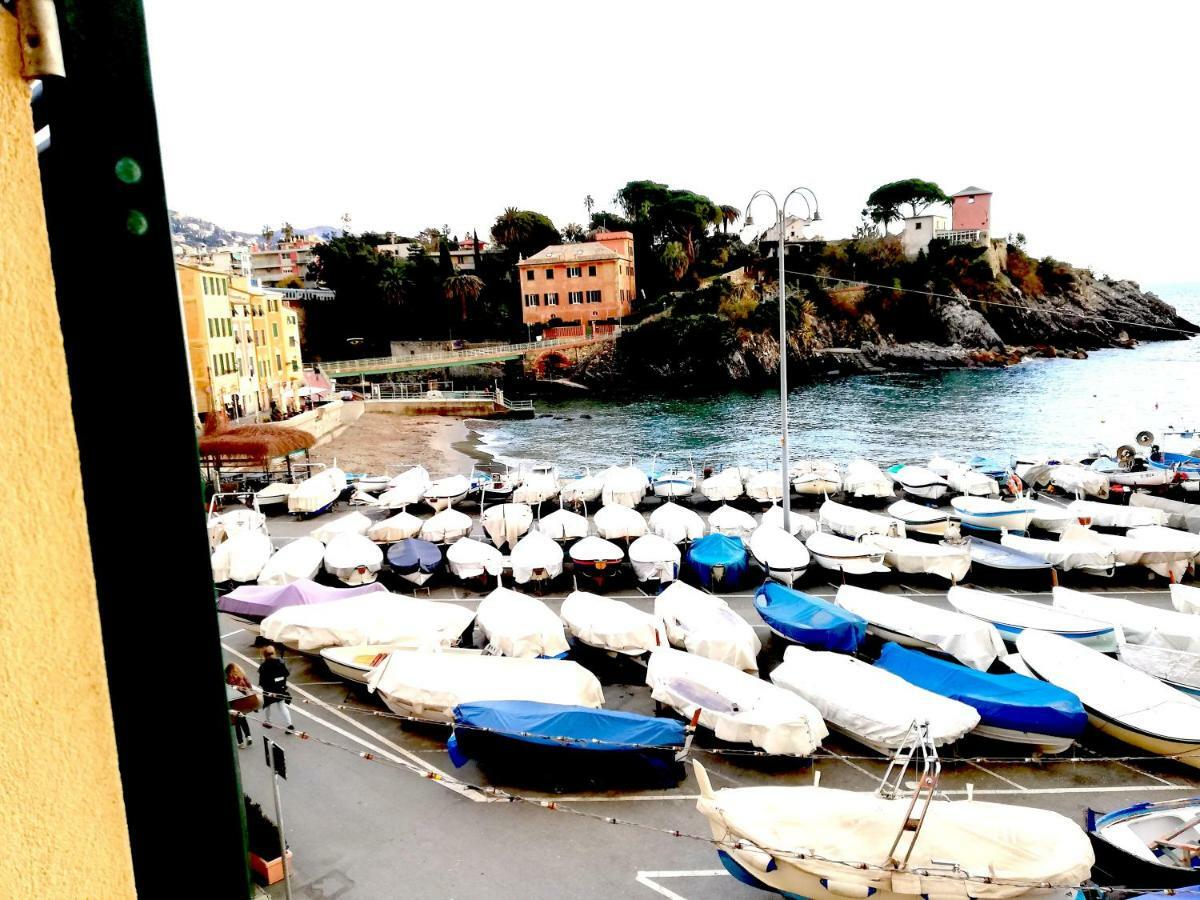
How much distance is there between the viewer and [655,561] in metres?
18.2

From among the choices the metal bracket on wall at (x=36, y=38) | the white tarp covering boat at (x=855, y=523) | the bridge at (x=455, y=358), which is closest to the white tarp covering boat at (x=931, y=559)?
the white tarp covering boat at (x=855, y=523)

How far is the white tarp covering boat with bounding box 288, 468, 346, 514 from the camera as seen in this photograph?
84.0 ft

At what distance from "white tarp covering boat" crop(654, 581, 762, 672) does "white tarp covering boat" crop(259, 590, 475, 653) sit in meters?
3.80

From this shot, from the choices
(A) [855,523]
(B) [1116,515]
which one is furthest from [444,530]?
(B) [1116,515]

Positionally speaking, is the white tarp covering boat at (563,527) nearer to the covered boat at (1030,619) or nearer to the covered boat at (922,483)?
the covered boat at (1030,619)

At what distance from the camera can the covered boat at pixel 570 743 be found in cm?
1033

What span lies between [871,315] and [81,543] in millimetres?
94091

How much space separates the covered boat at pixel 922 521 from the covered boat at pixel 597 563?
8.50 meters

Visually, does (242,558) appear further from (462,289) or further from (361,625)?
(462,289)

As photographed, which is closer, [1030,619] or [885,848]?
[885,848]

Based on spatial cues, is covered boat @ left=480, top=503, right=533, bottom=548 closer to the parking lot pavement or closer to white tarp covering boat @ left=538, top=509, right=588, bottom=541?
white tarp covering boat @ left=538, top=509, right=588, bottom=541

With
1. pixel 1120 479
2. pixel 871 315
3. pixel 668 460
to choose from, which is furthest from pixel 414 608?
pixel 871 315

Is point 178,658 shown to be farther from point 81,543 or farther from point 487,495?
point 487,495

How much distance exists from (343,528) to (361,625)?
8075 mm
